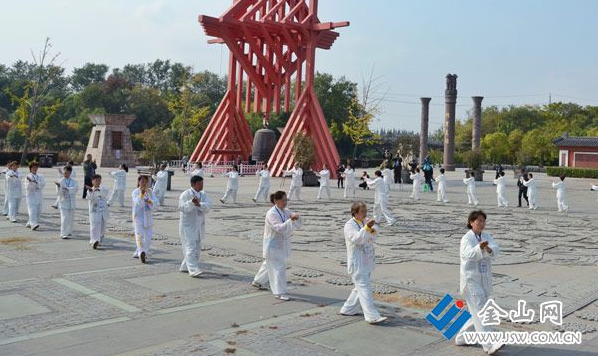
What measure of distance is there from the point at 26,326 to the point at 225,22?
30440 mm

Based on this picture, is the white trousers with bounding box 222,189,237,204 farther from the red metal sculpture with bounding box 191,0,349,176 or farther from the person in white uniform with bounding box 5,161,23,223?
the red metal sculpture with bounding box 191,0,349,176

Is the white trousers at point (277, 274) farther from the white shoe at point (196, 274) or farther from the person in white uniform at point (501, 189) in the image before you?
the person in white uniform at point (501, 189)

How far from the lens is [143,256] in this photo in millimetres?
10586

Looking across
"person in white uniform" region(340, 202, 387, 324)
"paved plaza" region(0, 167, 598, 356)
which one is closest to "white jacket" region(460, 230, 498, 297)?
"paved plaza" region(0, 167, 598, 356)

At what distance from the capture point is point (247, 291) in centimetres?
883

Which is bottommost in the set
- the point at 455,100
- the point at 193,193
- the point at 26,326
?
the point at 26,326

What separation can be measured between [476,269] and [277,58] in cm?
3358

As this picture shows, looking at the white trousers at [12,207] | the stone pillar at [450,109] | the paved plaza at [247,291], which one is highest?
the stone pillar at [450,109]

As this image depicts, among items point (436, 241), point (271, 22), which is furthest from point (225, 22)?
point (436, 241)

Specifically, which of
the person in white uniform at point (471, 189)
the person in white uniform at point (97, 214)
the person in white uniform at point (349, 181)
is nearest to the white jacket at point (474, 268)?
the person in white uniform at point (97, 214)

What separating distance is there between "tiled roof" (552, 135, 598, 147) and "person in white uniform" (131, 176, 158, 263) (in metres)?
53.7

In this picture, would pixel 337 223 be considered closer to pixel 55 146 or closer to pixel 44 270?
pixel 44 270

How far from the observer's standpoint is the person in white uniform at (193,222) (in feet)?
32.0

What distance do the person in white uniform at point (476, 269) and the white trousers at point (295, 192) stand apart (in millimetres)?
17453
